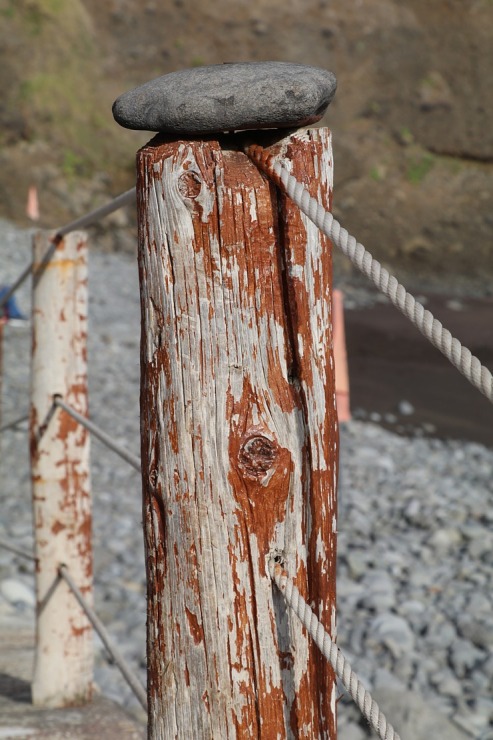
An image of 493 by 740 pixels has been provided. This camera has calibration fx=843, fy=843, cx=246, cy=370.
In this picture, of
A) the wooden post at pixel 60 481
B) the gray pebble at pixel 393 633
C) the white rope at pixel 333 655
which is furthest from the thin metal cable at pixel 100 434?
the gray pebble at pixel 393 633

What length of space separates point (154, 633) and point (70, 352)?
1.18 m

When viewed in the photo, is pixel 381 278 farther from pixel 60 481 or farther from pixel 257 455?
pixel 60 481

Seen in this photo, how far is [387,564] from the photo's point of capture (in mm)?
5062

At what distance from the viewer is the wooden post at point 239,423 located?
4.20 ft

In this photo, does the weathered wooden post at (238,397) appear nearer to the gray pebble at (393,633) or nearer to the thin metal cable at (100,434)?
the thin metal cable at (100,434)

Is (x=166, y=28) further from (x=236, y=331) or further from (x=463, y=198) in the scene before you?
(x=236, y=331)

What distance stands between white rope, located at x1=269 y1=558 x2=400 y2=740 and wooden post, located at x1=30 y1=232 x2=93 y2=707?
4.10 feet

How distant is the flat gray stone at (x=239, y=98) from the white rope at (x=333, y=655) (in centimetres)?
67

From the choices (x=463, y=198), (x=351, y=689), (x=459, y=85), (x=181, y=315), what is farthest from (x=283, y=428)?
(x=459, y=85)

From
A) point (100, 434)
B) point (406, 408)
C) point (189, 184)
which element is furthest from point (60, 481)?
point (406, 408)

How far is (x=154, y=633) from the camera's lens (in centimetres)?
138

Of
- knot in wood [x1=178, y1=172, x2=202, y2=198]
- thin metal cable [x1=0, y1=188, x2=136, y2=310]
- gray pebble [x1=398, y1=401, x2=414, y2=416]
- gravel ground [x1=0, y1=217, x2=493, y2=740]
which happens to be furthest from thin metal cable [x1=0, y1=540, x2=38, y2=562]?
gray pebble [x1=398, y1=401, x2=414, y2=416]

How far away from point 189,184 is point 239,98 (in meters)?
0.15

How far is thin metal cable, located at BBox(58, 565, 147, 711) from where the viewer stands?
198cm
